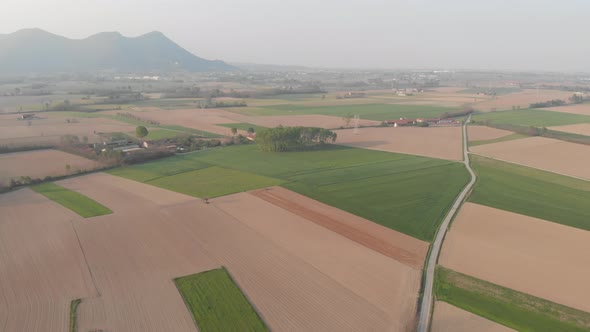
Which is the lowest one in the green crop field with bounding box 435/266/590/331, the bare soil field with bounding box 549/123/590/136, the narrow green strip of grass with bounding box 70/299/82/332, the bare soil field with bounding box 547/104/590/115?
the green crop field with bounding box 435/266/590/331

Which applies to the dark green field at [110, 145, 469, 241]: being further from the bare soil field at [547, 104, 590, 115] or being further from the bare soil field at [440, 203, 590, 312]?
the bare soil field at [547, 104, 590, 115]

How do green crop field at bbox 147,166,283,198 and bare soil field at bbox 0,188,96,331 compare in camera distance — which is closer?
bare soil field at bbox 0,188,96,331

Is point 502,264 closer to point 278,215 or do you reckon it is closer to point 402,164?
point 278,215

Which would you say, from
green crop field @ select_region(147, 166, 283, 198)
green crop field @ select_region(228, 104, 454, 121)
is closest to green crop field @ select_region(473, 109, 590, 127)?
green crop field @ select_region(228, 104, 454, 121)

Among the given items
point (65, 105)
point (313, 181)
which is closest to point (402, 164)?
point (313, 181)

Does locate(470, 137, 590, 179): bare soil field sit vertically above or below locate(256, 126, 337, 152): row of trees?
below

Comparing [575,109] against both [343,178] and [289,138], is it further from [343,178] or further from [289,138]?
[343,178]

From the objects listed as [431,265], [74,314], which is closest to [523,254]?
[431,265]
